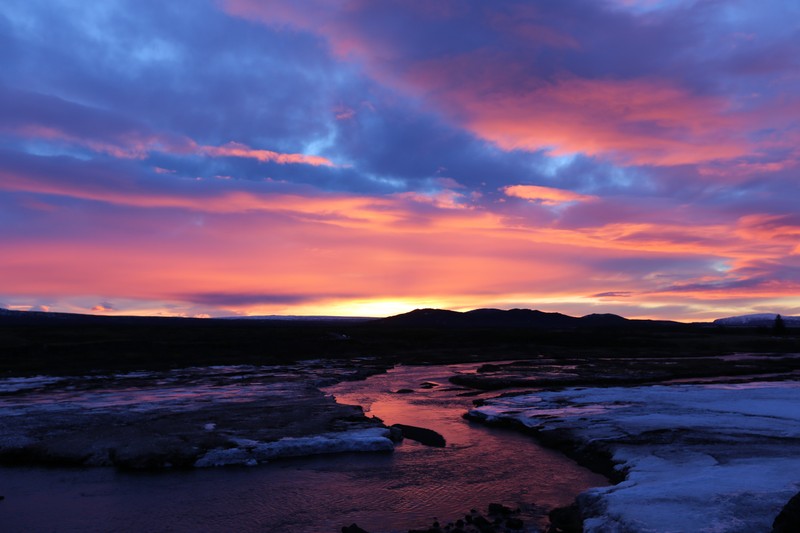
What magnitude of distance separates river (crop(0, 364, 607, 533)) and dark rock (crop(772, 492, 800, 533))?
550 centimetres

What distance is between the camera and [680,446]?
17.1m

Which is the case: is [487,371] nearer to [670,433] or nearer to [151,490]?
[670,433]

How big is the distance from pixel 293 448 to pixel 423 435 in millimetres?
5177

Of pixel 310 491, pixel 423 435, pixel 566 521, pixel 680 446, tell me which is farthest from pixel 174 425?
pixel 680 446

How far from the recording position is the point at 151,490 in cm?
1574

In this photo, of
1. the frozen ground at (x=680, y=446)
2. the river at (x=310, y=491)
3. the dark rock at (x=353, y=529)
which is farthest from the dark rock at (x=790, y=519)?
the dark rock at (x=353, y=529)

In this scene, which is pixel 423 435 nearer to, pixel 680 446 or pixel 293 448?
pixel 293 448

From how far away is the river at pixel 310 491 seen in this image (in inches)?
523

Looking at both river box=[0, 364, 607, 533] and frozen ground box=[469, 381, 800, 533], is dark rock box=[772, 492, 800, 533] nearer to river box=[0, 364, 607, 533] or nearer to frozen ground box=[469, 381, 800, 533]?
frozen ground box=[469, 381, 800, 533]

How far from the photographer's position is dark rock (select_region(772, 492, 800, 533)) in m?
8.02

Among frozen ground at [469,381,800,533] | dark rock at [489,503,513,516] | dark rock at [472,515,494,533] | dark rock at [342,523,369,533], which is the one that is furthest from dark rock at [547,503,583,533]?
dark rock at [342,523,369,533]

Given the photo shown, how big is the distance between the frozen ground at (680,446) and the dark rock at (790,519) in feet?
4.99

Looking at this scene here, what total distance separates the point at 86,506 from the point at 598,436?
597 inches

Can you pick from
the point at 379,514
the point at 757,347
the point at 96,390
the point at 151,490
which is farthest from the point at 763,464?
the point at 757,347
